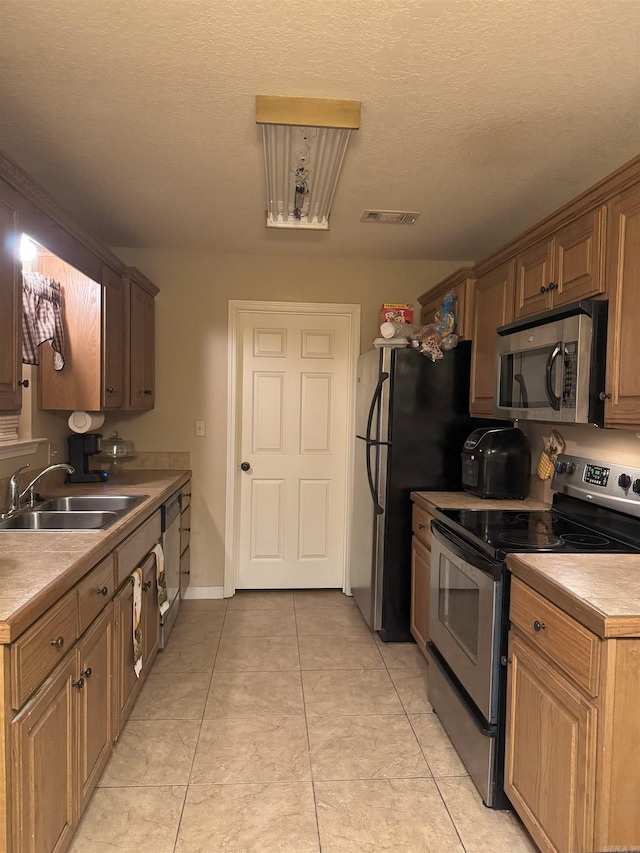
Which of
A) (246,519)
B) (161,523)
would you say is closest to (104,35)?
(161,523)

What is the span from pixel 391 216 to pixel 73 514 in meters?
2.14

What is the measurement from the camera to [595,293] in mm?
1971

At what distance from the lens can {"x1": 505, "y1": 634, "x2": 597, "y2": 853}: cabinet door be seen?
1375mm

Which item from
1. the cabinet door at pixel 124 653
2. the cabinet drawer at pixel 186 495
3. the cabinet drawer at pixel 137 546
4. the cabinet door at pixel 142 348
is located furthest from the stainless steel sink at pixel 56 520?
the cabinet drawer at pixel 186 495

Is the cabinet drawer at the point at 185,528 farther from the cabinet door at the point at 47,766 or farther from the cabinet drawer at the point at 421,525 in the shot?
the cabinet door at the point at 47,766

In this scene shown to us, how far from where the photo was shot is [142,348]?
3.47m

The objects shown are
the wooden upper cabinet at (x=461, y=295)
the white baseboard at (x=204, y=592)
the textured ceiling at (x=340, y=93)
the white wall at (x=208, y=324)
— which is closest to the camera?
the textured ceiling at (x=340, y=93)

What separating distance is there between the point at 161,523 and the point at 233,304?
165cm

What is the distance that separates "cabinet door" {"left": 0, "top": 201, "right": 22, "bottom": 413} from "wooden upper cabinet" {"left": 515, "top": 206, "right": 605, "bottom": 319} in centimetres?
199

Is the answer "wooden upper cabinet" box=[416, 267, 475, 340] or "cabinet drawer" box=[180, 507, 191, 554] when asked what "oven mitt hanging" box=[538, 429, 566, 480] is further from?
"cabinet drawer" box=[180, 507, 191, 554]

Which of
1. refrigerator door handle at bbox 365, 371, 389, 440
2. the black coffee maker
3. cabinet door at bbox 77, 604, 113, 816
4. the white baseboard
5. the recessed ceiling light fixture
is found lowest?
the white baseboard

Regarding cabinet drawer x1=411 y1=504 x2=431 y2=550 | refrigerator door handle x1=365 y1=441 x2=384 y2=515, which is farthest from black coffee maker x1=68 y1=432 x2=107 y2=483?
cabinet drawer x1=411 y1=504 x2=431 y2=550

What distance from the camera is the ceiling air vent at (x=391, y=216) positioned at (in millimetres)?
2875

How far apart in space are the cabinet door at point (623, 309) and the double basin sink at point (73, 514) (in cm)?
185
